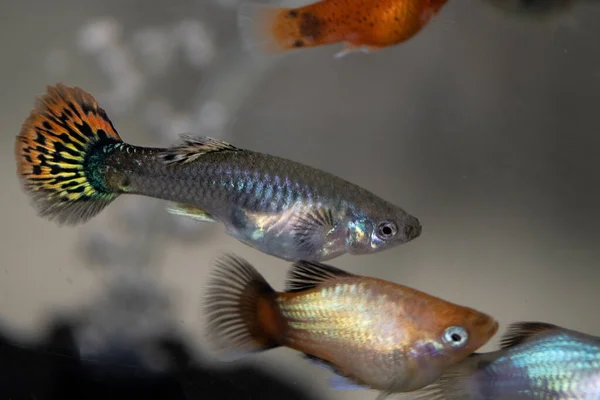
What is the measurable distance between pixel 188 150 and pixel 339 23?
541 millimetres

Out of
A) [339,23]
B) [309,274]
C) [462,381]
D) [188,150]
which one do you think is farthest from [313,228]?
[339,23]

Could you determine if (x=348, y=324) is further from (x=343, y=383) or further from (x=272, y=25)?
(x=272, y=25)

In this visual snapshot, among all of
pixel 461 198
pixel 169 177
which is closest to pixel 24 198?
pixel 169 177

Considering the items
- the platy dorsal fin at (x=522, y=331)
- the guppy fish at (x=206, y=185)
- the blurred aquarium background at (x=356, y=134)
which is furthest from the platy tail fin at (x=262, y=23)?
Result: the platy dorsal fin at (x=522, y=331)

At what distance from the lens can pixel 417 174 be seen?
2.26m

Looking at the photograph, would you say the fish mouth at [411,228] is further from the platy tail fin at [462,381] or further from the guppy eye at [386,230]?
the platy tail fin at [462,381]

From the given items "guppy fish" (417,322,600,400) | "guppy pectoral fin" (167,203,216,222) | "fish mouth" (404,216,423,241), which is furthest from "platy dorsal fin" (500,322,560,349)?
"guppy pectoral fin" (167,203,216,222)

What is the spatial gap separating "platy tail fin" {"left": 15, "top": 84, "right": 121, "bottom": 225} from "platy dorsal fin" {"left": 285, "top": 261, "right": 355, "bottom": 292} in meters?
0.47

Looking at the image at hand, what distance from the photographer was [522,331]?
115 centimetres

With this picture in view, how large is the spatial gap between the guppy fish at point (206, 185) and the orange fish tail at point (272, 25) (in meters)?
0.41

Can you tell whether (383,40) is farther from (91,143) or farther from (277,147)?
(277,147)

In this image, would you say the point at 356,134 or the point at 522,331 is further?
the point at 356,134

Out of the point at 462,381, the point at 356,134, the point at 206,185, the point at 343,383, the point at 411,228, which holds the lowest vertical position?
the point at 343,383

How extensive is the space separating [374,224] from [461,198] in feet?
3.66
